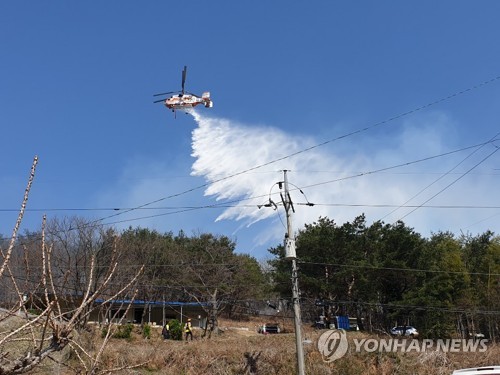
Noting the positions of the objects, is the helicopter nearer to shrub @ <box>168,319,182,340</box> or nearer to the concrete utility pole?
the concrete utility pole

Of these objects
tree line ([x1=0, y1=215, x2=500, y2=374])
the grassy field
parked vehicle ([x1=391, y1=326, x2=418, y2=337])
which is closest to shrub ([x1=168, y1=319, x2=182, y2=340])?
tree line ([x1=0, y1=215, x2=500, y2=374])

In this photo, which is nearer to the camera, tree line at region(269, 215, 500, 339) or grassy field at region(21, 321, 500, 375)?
grassy field at region(21, 321, 500, 375)

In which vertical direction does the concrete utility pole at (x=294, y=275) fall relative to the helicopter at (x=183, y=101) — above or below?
below

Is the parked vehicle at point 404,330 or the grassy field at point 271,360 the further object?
the parked vehicle at point 404,330

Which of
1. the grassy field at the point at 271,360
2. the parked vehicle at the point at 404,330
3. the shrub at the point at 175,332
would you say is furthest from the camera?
the parked vehicle at the point at 404,330

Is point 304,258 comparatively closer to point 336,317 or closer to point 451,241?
point 336,317

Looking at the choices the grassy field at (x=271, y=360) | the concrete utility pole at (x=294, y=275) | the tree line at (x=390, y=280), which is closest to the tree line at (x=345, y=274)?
the tree line at (x=390, y=280)

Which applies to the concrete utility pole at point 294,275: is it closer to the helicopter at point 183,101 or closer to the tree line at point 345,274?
the helicopter at point 183,101

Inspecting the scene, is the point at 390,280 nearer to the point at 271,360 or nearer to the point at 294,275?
the point at 271,360

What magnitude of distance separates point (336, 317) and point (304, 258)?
5880 millimetres

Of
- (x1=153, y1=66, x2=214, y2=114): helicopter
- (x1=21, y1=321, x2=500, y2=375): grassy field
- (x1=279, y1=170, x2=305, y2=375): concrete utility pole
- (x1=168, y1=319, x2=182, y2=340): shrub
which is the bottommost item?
(x1=21, y1=321, x2=500, y2=375): grassy field

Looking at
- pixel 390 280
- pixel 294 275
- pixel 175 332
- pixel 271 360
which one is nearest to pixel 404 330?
pixel 390 280

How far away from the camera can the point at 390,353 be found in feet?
88.5

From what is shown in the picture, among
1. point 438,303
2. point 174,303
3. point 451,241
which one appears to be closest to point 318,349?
point 438,303
